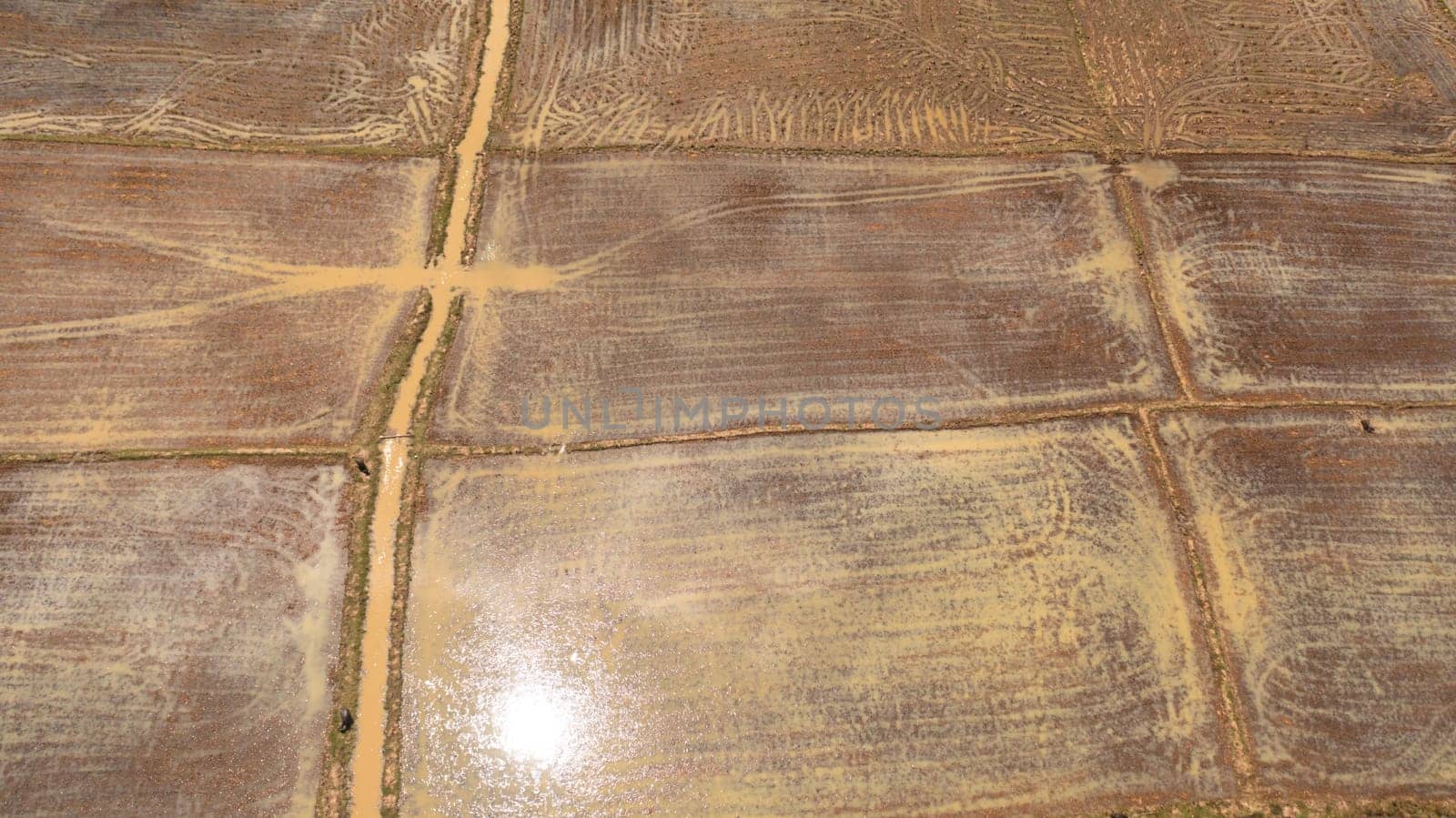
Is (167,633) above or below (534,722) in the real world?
above

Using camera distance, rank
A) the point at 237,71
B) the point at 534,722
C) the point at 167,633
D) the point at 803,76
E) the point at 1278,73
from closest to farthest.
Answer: the point at 534,722
the point at 167,633
the point at 237,71
the point at 803,76
the point at 1278,73

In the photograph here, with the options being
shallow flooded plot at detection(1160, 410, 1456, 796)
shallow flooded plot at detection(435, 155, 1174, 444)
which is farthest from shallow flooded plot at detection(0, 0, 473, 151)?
shallow flooded plot at detection(1160, 410, 1456, 796)

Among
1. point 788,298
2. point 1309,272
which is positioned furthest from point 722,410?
point 1309,272

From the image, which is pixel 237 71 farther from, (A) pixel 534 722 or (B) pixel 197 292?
(A) pixel 534 722

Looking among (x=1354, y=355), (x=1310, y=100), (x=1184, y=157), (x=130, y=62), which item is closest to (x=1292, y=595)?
(x=1354, y=355)

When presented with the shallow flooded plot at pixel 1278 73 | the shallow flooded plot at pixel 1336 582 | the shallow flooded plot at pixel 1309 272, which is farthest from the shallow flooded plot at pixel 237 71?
the shallow flooded plot at pixel 1336 582

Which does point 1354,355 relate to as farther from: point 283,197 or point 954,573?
point 283,197

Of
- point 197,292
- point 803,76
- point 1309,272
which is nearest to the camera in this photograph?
point 197,292
